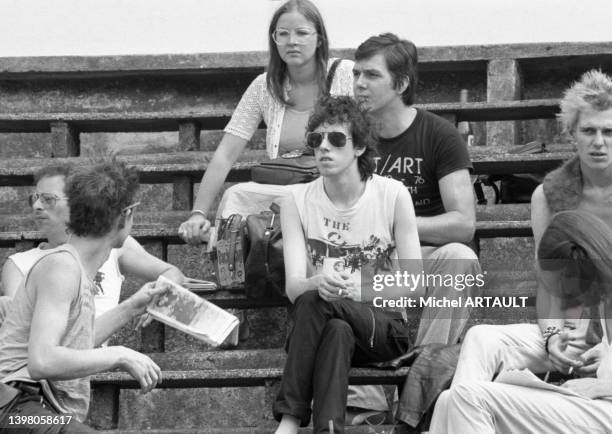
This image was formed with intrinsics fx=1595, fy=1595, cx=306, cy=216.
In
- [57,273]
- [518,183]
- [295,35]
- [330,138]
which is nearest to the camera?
[57,273]

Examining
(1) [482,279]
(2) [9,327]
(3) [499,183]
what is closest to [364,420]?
(1) [482,279]

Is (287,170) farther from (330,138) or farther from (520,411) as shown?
(520,411)

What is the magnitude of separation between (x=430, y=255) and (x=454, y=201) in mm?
267

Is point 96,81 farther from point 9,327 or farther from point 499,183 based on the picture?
point 9,327

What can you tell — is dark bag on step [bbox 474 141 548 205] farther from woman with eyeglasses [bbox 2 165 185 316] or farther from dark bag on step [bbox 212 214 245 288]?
woman with eyeglasses [bbox 2 165 185 316]

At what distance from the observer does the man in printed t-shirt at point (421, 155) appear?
5.89 m

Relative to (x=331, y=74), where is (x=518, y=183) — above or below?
below

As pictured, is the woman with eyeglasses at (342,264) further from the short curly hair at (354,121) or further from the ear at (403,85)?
the ear at (403,85)

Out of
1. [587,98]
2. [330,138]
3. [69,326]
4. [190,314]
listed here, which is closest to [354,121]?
[330,138]

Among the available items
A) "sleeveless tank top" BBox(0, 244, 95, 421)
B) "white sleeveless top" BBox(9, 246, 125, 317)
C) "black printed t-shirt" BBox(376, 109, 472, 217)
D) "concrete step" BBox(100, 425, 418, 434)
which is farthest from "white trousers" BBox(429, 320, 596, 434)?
"white sleeveless top" BBox(9, 246, 125, 317)

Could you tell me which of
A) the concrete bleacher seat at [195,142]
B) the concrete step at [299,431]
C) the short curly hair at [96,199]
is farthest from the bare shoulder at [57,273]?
the concrete bleacher seat at [195,142]

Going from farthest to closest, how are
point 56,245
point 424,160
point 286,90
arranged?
1. point 286,90
2. point 424,160
3. point 56,245

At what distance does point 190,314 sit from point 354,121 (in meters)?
1.04

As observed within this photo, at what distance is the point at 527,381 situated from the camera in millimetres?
4754
